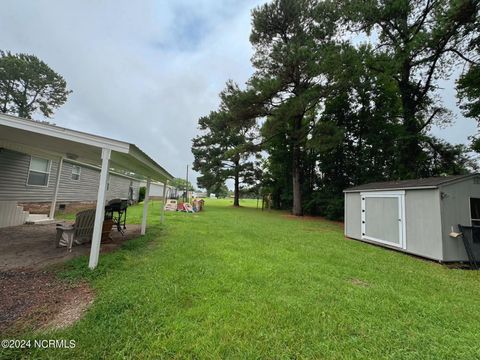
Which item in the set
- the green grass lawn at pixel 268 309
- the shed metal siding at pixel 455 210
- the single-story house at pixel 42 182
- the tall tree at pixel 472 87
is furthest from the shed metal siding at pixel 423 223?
the single-story house at pixel 42 182

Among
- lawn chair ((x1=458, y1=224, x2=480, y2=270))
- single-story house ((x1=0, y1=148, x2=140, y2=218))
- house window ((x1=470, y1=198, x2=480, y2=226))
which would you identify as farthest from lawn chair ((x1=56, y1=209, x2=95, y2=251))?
house window ((x1=470, y1=198, x2=480, y2=226))

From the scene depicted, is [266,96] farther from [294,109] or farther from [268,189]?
[268,189]

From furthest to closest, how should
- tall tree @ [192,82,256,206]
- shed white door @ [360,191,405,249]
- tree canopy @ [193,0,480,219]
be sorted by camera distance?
tall tree @ [192,82,256,206], tree canopy @ [193,0,480,219], shed white door @ [360,191,405,249]

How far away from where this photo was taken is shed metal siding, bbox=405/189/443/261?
231 inches

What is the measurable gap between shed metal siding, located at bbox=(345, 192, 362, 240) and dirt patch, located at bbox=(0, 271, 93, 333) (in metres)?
8.87

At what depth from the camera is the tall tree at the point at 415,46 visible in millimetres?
10352

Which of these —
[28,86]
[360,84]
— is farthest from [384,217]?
[28,86]

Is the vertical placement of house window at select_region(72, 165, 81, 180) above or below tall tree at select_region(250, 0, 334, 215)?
below

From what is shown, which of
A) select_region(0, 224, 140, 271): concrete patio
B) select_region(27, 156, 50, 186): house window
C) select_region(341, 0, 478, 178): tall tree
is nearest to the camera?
select_region(0, 224, 140, 271): concrete patio

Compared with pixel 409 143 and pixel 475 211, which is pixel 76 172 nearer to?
pixel 475 211

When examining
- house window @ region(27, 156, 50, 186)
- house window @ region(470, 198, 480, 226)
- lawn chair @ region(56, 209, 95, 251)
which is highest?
house window @ region(27, 156, 50, 186)

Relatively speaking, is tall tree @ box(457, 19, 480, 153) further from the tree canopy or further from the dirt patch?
the dirt patch

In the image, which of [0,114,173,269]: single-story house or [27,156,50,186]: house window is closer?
[0,114,173,269]: single-story house

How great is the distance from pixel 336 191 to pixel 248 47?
45.0 ft
